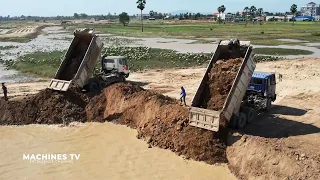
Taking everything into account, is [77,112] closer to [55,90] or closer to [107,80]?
[55,90]

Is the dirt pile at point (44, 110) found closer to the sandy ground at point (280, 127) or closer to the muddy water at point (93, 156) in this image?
the muddy water at point (93, 156)

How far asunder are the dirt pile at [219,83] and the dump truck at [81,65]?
8179 millimetres

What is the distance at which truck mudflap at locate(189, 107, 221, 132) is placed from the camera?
13.5 meters

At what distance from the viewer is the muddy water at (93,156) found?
12.7 meters

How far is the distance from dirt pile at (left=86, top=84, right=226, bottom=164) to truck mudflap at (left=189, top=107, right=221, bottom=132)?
254 mm

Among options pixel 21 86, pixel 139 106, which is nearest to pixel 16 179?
pixel 139 106

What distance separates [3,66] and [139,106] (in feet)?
88.0

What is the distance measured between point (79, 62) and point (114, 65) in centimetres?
435

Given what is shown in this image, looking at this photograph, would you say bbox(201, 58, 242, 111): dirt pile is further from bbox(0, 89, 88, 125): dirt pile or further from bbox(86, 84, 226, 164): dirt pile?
bbox(0, 89, 88, 125): dirt pile

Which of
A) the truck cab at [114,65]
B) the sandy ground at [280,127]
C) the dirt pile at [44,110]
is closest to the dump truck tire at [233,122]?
the sandy ground at [280,127]

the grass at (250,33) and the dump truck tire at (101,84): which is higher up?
the grass at (250,33)

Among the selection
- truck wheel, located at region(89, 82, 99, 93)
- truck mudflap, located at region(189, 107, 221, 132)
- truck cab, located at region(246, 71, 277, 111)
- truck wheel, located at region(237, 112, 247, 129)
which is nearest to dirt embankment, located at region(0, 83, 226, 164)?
truck mudflap, located at region(189, 107, 221, 132)

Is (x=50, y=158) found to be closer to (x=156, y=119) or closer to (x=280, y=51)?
(x=156, y=119)

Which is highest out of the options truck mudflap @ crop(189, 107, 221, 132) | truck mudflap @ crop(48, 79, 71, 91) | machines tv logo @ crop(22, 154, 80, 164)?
truck mudflap @ crop(48, 79, 71, 91)
